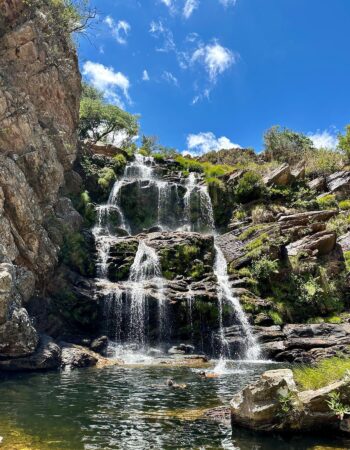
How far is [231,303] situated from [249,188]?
736 inches

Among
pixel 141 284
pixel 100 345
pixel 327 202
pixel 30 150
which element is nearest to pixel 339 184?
pixel 327 202

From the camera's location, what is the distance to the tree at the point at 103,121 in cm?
5906

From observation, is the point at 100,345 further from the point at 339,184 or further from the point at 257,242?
the point at 339,184

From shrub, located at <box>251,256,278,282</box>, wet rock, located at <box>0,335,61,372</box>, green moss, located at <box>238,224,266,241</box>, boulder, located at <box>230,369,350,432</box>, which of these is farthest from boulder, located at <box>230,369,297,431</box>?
green moss, located at <box>238,224,266,241</box>

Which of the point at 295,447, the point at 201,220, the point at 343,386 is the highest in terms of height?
the point at 201,220

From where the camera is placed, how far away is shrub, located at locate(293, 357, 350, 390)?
9958 mm

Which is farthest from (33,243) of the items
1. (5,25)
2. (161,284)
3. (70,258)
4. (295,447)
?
(295,447)

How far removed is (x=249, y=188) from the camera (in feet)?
142

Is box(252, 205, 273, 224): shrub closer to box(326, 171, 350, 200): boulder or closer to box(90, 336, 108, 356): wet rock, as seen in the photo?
box(326, 171, 350, 200): boulder

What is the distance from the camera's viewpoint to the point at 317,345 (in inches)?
914

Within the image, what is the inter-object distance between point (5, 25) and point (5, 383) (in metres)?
26.7

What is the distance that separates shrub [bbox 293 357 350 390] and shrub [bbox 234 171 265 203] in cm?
3370

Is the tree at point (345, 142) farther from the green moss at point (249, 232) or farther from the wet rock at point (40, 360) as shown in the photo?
the wet rock at point (40, 360)

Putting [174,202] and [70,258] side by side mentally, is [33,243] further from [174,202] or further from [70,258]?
[174,202]
